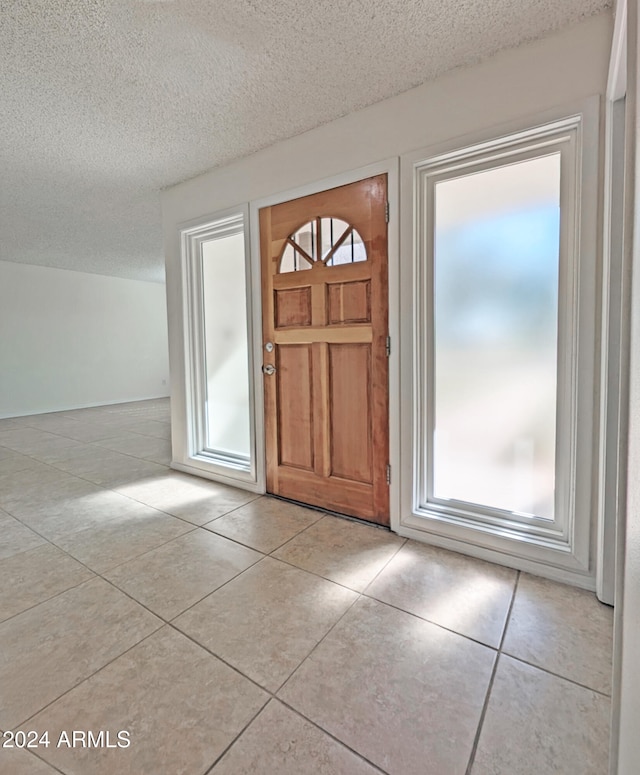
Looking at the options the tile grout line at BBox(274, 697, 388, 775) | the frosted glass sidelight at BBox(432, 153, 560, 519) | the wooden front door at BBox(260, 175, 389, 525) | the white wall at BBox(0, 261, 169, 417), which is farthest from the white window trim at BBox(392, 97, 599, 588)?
the white wall at BBox(0, 261, 169, 417)

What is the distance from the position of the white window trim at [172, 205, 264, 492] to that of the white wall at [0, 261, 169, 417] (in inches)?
184

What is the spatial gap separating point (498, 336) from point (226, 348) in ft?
6.91

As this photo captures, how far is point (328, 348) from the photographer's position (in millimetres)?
2426

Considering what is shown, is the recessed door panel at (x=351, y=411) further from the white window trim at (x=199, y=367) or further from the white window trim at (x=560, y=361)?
the white window trim at (x=199, y=367)

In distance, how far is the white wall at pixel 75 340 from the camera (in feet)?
20.2

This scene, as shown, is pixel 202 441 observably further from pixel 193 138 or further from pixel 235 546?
pixel 193 138

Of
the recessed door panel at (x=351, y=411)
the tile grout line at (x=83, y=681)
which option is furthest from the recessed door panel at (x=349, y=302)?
the tile grout line at (x=83, y=681)

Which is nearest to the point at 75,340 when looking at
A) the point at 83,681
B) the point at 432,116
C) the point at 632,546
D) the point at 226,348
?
the point at 226,348

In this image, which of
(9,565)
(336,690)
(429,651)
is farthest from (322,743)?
(9,565)

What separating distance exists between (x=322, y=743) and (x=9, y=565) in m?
1.82

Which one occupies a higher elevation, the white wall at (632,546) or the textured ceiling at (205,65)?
the textured ceiling at (205,65)

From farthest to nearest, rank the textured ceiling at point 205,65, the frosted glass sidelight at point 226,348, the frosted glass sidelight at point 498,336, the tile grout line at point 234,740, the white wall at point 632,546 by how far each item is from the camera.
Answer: the frosted glass sidelight at point 226,348 < the frosted glass sidelight at point 498,336 < the textured ceiling at point 205,65 < the tile grout line at point 234,740 < the white wall at point 632,546

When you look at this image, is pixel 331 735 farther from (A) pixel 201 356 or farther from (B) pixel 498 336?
(A) pixel 201 356

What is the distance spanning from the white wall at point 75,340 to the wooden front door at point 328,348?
572 centimetres
